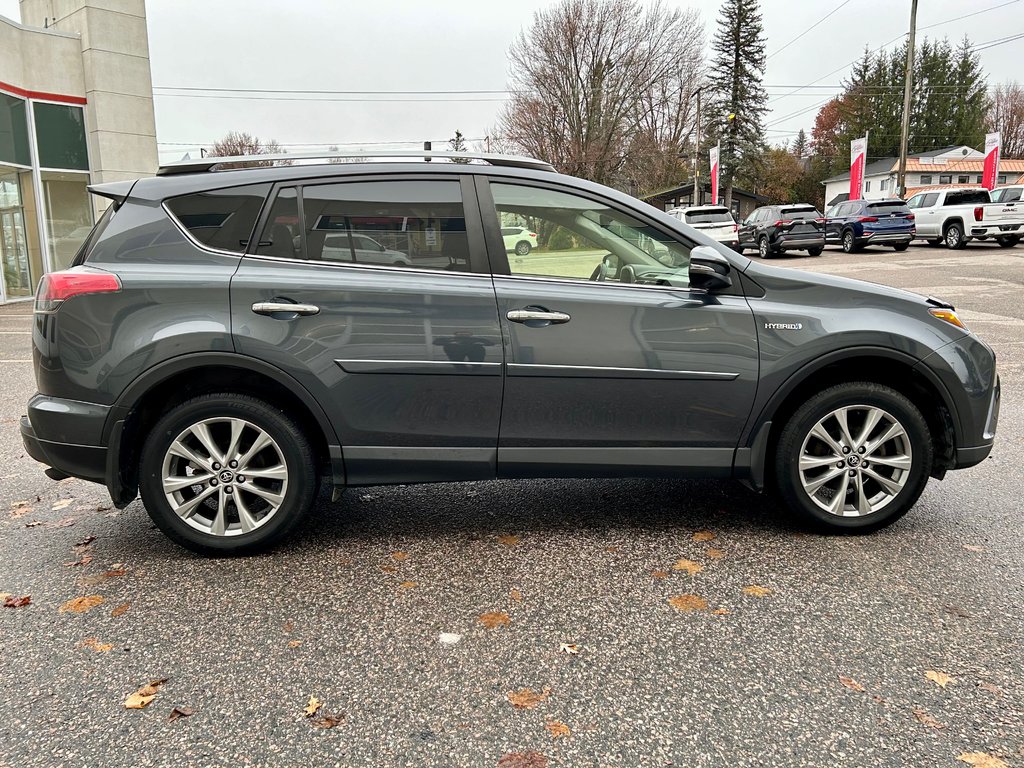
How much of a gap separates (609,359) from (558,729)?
1.75m

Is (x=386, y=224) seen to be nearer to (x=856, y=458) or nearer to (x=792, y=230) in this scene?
(x=856, y=458)

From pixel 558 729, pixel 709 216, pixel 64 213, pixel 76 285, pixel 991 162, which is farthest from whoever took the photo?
pixel 991 162

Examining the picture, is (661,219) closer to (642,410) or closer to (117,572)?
(642,410)

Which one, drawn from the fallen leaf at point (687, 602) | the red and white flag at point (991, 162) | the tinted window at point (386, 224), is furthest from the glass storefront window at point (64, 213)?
the red and white flag at point (991, 162)

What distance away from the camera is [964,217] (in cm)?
2717

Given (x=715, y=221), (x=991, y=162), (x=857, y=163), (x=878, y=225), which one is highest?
(x=857, y=163)

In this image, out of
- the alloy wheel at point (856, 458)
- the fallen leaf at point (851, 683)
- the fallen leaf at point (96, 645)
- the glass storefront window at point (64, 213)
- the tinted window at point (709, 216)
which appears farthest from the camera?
the tinted window at point (709, 216)

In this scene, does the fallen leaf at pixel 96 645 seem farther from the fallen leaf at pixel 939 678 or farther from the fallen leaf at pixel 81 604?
the fallen leaf at pixel 939 678

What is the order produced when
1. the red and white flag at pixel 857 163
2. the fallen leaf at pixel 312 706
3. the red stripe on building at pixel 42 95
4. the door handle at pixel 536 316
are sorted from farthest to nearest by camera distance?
the red and white flag at pixel 857 163 → the red stripe on building at pixel 42 95 → the door handle at pixel 536 316 → the fallen leaf at pixel 312 706

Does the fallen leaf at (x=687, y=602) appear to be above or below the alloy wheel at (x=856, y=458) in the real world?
below

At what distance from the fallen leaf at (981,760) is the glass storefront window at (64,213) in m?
20.5

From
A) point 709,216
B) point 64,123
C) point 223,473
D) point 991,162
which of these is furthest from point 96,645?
point 991,162

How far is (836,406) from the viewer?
3904 mm

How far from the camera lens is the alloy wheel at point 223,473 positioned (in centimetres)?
371
